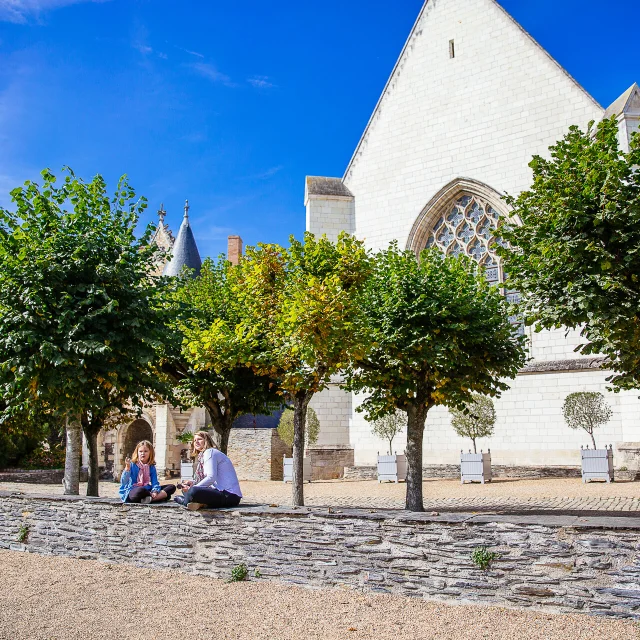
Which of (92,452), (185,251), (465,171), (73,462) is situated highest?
(185,251)

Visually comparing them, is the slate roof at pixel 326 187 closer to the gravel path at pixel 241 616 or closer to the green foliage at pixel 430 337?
the green foliage at pixel 430 337

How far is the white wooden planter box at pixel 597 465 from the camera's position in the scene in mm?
15906

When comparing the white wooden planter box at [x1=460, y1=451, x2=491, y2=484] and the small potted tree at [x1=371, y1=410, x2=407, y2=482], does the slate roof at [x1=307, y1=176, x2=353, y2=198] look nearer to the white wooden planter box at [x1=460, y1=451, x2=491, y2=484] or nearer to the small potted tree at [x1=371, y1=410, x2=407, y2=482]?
the small potted tree at [x1=371, y1=410, x2=407, y2=482]

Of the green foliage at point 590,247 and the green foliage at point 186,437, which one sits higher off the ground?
the green foliage at point 590,247

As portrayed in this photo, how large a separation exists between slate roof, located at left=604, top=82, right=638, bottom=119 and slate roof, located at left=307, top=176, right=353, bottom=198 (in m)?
8.37

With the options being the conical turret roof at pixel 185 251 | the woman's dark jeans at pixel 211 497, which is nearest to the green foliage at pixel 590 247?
the woman's dark jeans at pixel 211 497

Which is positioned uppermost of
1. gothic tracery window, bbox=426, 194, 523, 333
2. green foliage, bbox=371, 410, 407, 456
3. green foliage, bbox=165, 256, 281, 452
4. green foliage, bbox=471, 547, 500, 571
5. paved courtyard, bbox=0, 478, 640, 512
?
gothic tracery window, bbox=426, 194, 523, 333

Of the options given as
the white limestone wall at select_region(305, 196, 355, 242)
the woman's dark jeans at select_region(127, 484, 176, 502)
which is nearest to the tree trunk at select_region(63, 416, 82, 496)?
the woman's dark jeans at select_region(127, 484, 176, 502)

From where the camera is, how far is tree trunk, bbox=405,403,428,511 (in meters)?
10.1

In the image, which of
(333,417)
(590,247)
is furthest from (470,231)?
(590,247)

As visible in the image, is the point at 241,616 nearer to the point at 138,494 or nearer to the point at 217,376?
the point at 138,494

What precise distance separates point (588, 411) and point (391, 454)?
19.7 ft

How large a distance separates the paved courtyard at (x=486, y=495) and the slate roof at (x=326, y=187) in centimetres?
971

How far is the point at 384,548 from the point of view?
607 centimetres
